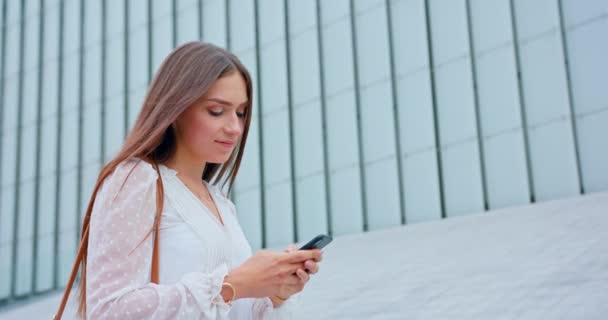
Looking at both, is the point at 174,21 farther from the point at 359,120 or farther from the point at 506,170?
the point at 506,170

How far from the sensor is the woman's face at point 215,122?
6.74 ft

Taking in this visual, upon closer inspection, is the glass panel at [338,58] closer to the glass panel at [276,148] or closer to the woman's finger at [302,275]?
the glass panel at [276,148]

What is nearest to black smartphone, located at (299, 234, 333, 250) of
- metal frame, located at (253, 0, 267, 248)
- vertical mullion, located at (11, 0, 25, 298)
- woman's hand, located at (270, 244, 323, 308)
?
woman's hand, located at (270, 244, 323, 308)

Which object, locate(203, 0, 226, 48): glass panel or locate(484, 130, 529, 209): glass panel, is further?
locate(203, 0, 226, 48): glass panel

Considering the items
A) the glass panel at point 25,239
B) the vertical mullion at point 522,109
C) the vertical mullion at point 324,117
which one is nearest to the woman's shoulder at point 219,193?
the vertical mullion at point 522,109

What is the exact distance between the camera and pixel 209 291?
1812mm

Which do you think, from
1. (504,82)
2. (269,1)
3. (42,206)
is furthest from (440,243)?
(42,206)

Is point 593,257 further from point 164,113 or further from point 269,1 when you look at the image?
point 269,1

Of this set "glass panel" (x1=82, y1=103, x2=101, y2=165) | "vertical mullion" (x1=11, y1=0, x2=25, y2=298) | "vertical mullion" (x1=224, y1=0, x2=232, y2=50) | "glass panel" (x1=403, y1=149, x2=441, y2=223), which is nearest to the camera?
"glass panel" (x1=403, y1=149, x2=441, y2=223)

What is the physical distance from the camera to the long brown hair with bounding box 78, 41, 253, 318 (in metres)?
1.96

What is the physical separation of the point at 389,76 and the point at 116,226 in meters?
15.6

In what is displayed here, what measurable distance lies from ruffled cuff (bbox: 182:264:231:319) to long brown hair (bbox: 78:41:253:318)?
187 millimetres

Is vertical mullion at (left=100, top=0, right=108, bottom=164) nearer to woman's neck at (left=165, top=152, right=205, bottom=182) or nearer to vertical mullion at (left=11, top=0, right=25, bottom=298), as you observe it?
vertical mullion at (left=11, top=0, right=25, bottom=298)

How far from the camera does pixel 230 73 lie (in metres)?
2.09
